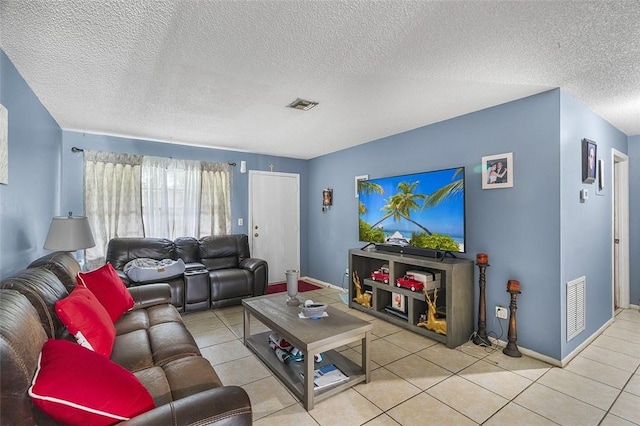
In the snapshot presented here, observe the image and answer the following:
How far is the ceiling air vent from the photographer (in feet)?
9.32

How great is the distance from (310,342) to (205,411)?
94cm

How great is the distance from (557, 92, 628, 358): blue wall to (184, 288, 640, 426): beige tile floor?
0.30 meters

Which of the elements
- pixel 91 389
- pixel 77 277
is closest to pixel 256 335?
pixel 77 277

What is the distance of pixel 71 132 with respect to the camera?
3859 mm

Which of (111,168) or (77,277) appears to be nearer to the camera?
(77,277)

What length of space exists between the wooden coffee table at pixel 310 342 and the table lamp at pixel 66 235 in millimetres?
1591

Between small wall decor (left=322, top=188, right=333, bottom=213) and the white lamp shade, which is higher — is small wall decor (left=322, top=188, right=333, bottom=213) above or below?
above

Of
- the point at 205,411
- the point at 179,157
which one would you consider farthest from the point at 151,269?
the point at 205,411

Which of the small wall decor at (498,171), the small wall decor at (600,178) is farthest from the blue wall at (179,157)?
the small wall decor at (600,178)

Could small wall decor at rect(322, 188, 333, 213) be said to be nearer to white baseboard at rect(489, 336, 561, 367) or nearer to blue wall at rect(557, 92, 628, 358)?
white baseboard at rect(489, 336, 561, 367)

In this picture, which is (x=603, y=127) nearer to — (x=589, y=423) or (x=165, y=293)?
(x=589, y=423)

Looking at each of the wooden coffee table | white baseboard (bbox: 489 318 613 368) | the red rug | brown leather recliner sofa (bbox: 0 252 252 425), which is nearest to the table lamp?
brown leather recliner sofa (bbox: 0 252 252 425)

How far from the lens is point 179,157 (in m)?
4.57

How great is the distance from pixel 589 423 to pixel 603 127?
302 cm
